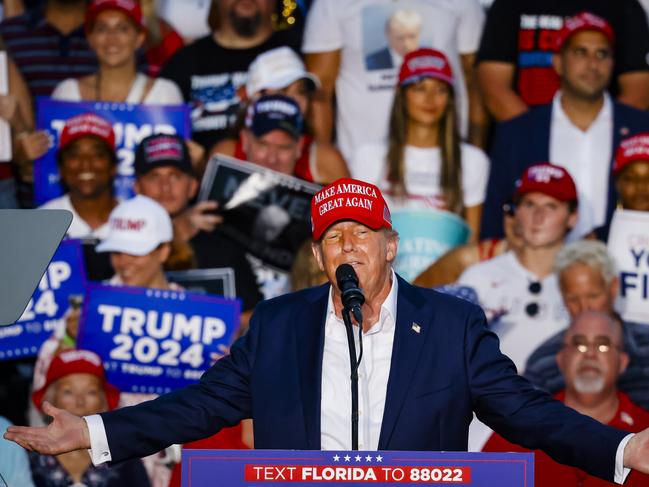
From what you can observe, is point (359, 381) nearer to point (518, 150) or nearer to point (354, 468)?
point (354, 468)

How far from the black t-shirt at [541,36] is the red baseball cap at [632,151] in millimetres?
624

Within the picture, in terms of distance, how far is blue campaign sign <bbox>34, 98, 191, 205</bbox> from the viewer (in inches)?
281

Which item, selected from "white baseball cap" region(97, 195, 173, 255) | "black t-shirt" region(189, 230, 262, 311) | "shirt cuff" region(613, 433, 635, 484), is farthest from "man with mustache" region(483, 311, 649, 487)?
"shirt cuff" region(613, 433, 635, 484)

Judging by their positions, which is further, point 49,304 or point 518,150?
point 518,150

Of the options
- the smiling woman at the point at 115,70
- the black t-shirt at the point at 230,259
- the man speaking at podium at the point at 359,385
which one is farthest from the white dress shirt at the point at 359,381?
the smiling woman at the point at 115,70

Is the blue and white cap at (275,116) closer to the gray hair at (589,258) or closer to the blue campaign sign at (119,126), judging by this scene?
the blue campaign sign at (119,126)

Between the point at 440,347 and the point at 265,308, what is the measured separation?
51cm

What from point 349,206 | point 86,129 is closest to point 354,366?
point 349,206

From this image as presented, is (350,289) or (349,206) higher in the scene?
(349,206)

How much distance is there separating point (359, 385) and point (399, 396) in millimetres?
112

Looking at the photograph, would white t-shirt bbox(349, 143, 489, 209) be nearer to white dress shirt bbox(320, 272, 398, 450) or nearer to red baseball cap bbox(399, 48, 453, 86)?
red baseball cap bbox(399, 48, 453, 86)

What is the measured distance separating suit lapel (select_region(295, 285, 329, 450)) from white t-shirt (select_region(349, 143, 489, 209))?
3.09 meters

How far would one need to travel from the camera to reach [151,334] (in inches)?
254

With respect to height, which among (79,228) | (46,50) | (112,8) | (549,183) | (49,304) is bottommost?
(49,304)
